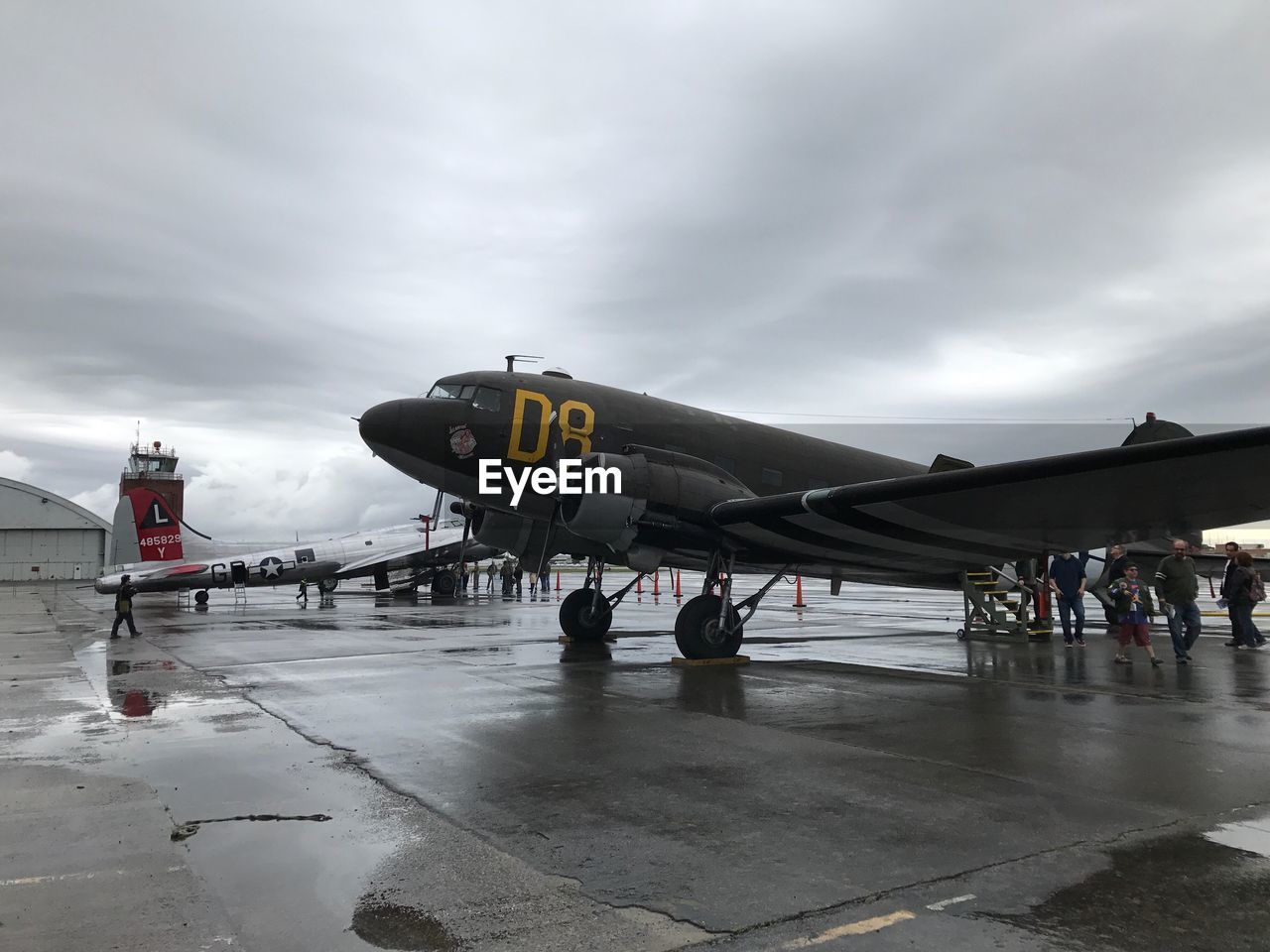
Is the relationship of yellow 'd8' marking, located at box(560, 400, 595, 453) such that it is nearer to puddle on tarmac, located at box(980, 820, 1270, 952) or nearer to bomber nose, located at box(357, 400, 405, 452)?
bomber nose, located at box(357, 400, 405, 452)

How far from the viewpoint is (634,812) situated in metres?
4.82

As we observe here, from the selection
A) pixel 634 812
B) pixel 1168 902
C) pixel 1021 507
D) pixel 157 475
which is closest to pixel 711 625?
pixel 1021 507

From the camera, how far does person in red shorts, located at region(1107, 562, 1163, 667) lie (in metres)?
11.4

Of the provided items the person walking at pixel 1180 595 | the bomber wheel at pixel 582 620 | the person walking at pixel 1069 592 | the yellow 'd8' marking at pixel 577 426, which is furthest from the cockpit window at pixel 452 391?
the person walking at pixel 1069 592

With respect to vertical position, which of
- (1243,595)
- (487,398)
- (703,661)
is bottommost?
(703,661)

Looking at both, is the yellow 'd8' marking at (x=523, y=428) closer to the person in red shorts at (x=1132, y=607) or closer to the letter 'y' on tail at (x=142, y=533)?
the person in red shorts at (x=1132, y=607)

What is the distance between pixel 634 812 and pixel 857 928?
1.83 meters

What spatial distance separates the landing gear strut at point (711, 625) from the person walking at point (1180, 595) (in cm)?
588

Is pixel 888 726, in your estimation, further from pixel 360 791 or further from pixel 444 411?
pixel 444 411

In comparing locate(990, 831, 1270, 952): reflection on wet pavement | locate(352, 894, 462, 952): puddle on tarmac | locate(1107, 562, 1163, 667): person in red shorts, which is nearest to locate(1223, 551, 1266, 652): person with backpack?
locate(1107, 562, 1163, 667): person in red shorts

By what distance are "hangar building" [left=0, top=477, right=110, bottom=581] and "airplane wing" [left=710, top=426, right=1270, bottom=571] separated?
78.8m

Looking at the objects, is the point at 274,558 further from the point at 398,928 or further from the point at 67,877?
the point at 398,928

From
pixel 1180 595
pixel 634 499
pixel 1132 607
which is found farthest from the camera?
pixel 1180 595

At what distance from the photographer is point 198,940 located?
316cm
